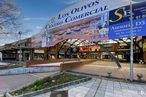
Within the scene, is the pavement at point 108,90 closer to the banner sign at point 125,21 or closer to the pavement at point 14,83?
the pavement at point 14,83

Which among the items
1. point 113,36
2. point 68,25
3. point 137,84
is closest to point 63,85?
point 137,84

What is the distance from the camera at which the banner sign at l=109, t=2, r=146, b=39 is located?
17.9 m

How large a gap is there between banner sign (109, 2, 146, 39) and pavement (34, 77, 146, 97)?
725 centimetres

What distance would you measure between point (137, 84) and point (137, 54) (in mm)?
28462

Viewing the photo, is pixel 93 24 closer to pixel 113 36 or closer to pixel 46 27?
pixel 113 36

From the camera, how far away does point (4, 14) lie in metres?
26.4

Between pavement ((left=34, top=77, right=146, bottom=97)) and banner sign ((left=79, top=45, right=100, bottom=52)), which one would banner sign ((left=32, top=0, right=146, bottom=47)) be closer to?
Answer: pavement ((left=34, top=77, right=146, bottom=97))

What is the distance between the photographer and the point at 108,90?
10570 millimetres

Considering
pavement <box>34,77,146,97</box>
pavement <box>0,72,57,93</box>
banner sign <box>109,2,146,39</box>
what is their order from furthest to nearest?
banner sign <box>109,2,146,39</box> → pavement <box>0,72,57,93</box> → pavement <box>34,77,146,97</box>

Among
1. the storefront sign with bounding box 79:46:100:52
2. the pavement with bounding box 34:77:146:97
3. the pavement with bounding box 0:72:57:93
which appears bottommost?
the pavement with bounding box 0:72:57:93

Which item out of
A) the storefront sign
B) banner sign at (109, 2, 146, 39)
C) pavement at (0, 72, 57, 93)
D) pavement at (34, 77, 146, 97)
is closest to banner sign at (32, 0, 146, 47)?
banner sign at (109, 2, 146, 39)

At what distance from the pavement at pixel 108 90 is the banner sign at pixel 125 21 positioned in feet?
23.8

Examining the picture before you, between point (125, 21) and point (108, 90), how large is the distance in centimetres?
1016

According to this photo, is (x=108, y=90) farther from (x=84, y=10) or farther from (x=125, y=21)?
(x=84, y=10)
